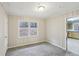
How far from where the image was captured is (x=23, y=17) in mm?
5191

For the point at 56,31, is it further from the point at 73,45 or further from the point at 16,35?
the point at 16,35

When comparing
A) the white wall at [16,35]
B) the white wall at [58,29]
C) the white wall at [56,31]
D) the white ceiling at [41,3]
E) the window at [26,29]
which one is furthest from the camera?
the window at [26,29]

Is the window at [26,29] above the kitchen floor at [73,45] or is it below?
above

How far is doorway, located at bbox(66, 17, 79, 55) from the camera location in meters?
3.55

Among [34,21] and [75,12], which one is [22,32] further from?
[75,12]

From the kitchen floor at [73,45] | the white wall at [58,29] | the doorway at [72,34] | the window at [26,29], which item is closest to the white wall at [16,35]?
the window at [26,29]

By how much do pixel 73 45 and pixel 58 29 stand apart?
1407mm

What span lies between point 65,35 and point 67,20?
2.56 ft

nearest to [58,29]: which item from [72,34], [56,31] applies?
[56,31]

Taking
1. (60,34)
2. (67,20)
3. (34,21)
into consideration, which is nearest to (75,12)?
(67,20)

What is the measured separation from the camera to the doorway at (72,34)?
140 inches

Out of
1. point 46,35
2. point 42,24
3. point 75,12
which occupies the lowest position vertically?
point 46,35

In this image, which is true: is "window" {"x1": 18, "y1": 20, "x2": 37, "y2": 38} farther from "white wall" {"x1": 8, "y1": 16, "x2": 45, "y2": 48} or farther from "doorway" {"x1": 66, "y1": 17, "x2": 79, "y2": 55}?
"doorway" {"x1": 66, "y1": 17, "x2": 79, "y2": 55}

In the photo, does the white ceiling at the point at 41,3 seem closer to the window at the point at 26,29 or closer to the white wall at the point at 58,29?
the white wall at the point at 58,29
